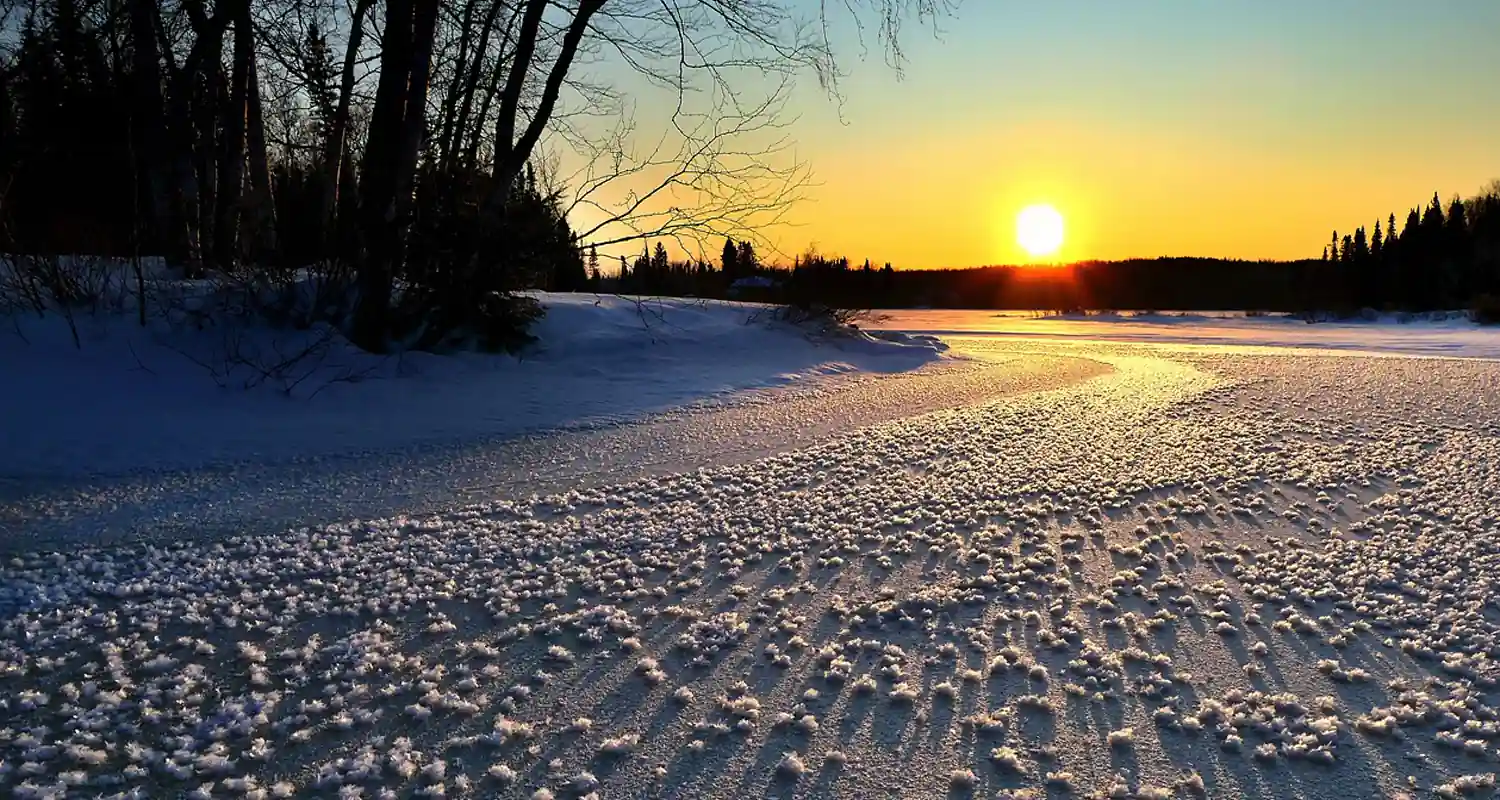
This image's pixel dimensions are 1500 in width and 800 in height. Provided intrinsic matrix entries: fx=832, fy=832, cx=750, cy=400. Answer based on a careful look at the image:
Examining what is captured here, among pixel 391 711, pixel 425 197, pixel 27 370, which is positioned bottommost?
pixel 391 711

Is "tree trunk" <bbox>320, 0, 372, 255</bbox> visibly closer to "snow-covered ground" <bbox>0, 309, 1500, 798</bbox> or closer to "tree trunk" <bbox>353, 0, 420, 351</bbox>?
"tree trunk" <bbox>353, 0, 420, 351</bbox>

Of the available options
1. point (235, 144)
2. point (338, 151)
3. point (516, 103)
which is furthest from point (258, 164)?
point (516, 103)

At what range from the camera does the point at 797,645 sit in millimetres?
2393

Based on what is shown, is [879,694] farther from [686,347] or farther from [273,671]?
[686,347]

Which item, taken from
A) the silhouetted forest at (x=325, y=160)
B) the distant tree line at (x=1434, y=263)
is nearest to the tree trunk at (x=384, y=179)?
the silhouetted forest at (x=325, y=160)

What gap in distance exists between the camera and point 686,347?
9.31 m

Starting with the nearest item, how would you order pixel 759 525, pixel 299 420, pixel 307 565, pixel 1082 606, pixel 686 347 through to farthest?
pixel 1082 606 → pixel 307 565 → pixel 759 525 → pixel 299 420 → pixel 686 347

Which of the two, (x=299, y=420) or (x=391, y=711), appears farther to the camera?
(x=299, y=420)

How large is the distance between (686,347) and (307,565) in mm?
6524

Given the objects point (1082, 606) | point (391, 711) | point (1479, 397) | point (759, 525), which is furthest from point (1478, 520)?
point (1479, 397)

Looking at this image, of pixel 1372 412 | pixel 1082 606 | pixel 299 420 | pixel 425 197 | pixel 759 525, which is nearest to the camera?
pixel 1082 606

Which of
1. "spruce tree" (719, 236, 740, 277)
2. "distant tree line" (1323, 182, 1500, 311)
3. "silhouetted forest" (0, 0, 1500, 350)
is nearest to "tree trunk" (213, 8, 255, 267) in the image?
"silhouetted forest" (0, 0, 1500, 350)

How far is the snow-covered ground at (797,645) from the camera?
1801 millimetres

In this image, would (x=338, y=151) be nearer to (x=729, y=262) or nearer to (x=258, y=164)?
(x=258, y=164)
